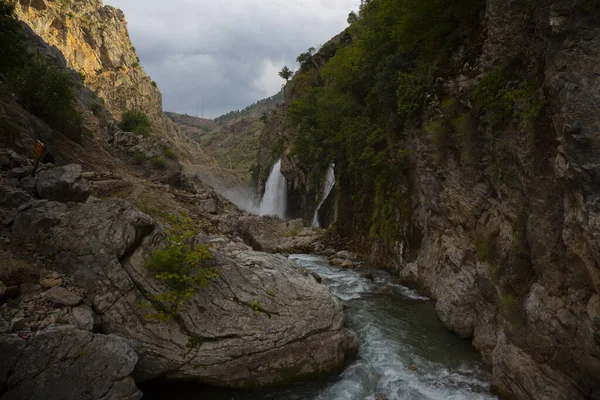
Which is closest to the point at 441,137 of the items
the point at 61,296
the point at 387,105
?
the point at 387,105

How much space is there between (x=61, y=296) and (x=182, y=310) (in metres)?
2.70

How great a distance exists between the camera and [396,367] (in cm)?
972

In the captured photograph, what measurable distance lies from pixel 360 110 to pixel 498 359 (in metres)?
19.3

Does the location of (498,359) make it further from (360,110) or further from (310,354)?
(360,110)

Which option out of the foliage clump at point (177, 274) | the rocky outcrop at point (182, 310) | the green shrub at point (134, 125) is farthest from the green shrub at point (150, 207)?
the green shrub at point (134, 125)

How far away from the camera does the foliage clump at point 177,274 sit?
8.80 meters

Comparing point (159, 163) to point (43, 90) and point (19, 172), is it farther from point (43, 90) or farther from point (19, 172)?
point (19, 172)

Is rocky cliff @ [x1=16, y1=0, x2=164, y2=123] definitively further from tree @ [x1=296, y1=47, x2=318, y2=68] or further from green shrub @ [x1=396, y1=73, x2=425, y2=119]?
green shrub @ [x1=396, y1=73, x2=425, y2=119]

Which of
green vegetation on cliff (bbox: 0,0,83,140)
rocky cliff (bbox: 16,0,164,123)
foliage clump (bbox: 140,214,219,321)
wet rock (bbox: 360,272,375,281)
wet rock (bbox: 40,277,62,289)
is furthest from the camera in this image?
rocky cliff (bbox: 16,0,164,123)

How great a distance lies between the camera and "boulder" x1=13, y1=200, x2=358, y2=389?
838 cm

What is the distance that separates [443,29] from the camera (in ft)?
46.5

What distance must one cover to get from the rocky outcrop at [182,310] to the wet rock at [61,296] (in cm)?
2

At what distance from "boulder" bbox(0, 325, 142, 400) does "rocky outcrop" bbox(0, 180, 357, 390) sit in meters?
0.66

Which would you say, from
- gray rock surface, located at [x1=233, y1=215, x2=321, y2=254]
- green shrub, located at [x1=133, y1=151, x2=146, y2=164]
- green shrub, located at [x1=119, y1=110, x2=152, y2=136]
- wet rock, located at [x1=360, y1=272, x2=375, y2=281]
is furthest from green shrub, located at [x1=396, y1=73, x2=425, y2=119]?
green shrub, located at [x1=119, y1=110, x2=152, y2=136]
